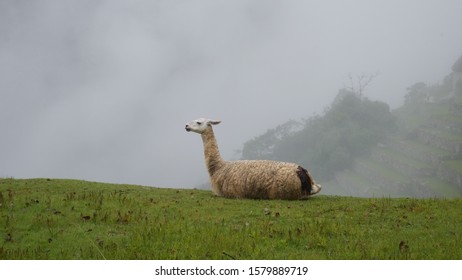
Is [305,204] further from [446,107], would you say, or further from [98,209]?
[446,107]

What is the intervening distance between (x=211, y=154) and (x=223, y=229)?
337 inches

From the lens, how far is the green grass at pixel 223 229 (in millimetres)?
8172

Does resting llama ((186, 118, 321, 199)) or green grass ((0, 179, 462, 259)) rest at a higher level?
resting llama ((186, 118, 321, 199))

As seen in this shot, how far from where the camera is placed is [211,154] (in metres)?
18.4

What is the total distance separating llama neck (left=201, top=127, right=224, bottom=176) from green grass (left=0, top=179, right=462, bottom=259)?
3373mm

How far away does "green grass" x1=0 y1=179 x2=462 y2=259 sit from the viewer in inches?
322

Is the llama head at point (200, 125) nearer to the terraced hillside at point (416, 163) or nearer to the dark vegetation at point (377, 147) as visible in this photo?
the terraced hillside at point (416, 163)

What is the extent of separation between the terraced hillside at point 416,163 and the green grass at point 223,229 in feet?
214

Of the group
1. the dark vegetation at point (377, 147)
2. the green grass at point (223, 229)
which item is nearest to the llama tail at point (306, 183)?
the green grass at point (223, 229)

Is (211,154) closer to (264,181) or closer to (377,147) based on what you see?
(264,181)

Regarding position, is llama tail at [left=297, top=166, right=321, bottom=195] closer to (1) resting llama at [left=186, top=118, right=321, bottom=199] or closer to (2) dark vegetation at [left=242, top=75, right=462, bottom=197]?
(1) resting llama at [left=186, top=118, right=321, bottom=199]

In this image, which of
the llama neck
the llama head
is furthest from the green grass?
the llama head

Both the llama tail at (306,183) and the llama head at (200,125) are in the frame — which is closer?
the llama tail at (306,183)
